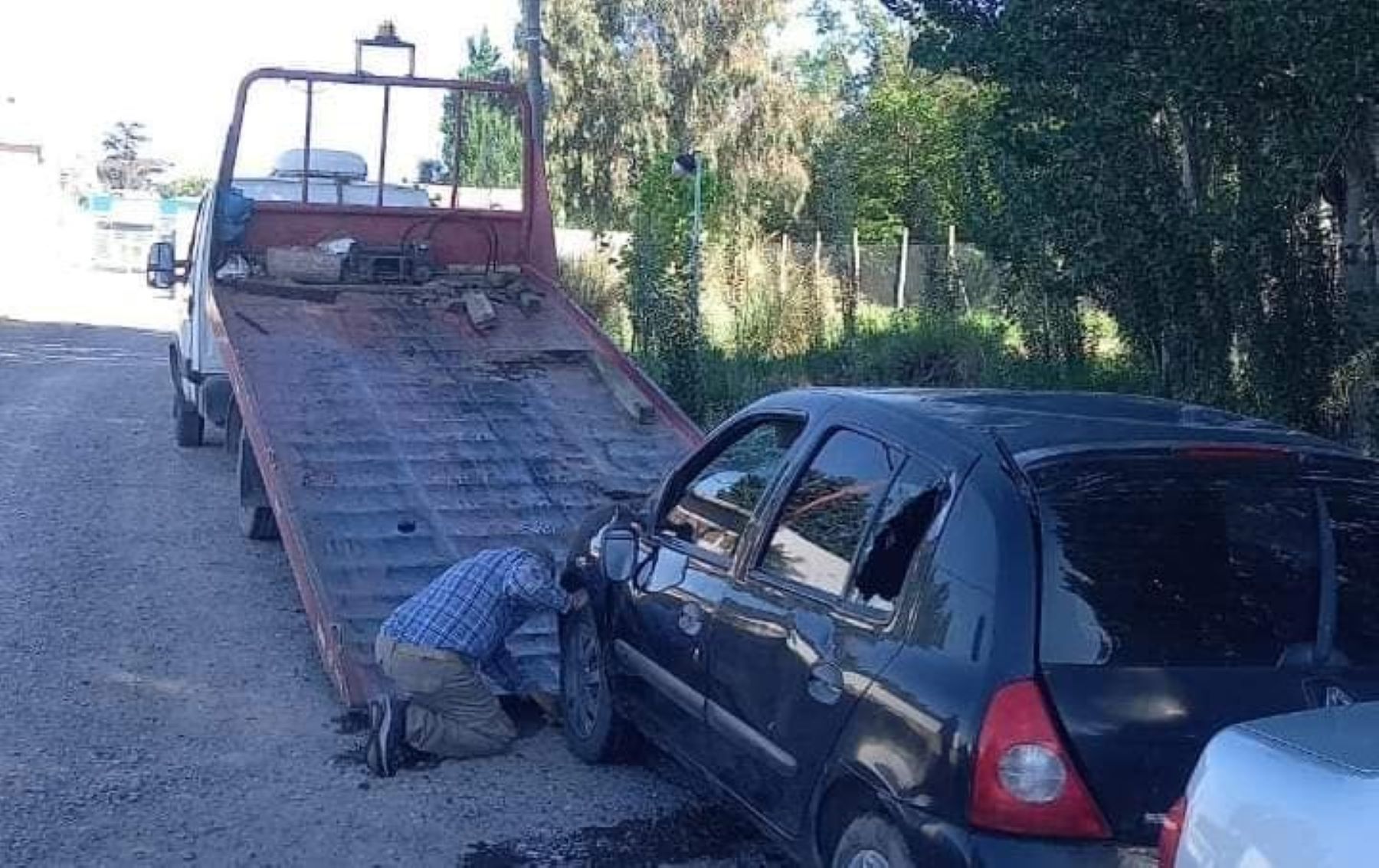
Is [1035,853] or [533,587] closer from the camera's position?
[1035,853]

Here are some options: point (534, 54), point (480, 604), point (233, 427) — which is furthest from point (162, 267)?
point (480, 604)

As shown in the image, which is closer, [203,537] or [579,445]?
[579,445]

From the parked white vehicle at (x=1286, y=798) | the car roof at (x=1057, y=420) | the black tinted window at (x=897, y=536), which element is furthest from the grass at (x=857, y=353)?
the parked white vehicle at (x=1286, y=798)

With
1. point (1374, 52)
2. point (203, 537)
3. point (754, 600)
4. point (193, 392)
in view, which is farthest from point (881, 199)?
point (754, 600)

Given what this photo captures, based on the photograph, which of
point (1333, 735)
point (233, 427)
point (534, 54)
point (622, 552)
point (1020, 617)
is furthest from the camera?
point (534, 54)

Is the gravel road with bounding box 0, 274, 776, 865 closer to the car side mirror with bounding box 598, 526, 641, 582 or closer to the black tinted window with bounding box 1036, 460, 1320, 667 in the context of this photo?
the car side mirror with bounding box 598, 526, 641, 582

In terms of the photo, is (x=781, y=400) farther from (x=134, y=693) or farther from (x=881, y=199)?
(x=881, y=199)

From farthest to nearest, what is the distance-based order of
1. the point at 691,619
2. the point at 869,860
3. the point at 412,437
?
1. the point at 412,437
2. the point at 691,619
3. the point at 869,860

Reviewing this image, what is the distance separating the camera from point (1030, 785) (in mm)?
3629

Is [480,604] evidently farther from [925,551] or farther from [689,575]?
[925,551]

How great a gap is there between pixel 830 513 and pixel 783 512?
257mm

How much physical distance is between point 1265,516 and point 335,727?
4177mm

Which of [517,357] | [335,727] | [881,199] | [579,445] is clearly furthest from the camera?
[881,199]

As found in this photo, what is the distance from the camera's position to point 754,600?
15.7 ft
